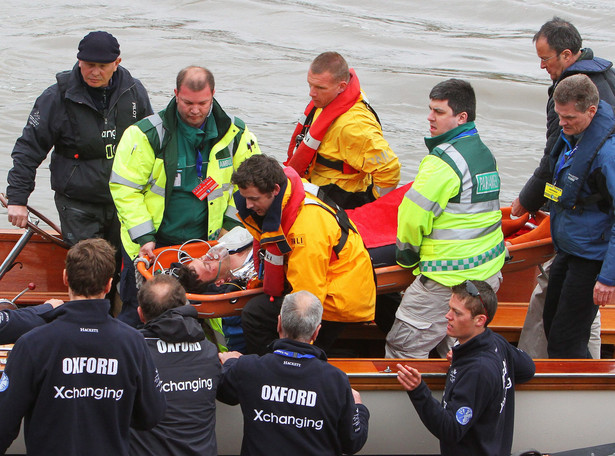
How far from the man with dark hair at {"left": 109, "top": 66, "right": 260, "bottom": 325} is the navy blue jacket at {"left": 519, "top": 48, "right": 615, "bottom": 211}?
1503 millimetres

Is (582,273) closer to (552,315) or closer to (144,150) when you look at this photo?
(552,315)

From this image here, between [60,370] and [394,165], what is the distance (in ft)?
8.30

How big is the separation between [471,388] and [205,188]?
66.3 inches

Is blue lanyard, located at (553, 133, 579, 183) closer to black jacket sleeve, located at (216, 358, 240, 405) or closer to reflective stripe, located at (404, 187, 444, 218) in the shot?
reflective stripe, located at (404, 187, 444, 218)

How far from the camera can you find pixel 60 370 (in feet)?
8.56

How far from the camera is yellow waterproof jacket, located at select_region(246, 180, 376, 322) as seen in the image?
364 cm

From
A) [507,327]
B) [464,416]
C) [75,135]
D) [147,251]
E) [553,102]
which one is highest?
[553,102]

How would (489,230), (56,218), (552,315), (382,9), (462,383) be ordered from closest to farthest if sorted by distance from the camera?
(462,383), (489,230), (552,315), (56,218), (382,9)

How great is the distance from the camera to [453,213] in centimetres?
387

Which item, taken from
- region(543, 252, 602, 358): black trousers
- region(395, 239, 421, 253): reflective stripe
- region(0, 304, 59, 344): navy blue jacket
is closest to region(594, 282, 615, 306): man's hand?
region(543, 252, 602, 358): black trousers

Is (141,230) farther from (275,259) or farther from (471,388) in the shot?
(471,388)

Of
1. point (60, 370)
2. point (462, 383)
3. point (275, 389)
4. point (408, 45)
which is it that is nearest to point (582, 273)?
point (462, 383)

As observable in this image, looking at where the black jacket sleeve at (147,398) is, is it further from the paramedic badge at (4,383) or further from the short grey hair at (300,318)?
the short grey hair at (300,318)

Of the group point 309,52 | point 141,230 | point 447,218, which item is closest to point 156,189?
point 141,230
